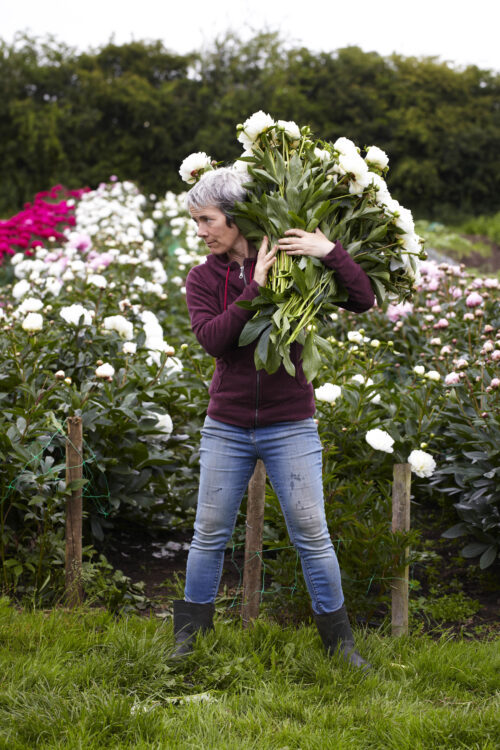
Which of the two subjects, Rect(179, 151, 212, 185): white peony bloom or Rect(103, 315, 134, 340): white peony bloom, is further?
Rect(103, 315, 134, 340): white peony bloom

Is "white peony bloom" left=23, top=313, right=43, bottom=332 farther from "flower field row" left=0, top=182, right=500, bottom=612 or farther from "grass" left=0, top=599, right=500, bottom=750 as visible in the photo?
"grass" left=0, top=599, right=500, bottom=750

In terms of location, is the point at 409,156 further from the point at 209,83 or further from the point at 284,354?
the point at 284,354

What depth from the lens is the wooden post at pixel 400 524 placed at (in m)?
2.93

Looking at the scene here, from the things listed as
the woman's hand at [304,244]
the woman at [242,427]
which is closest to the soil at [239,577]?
the woman at [242,427]

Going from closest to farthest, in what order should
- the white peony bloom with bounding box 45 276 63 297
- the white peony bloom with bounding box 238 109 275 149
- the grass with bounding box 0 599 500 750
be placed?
the grass with bounding box 0 599 500 750
the white peony bloom with bounding box 238 109 275 149
the white peony bloom with bounding box 45 276 63 297

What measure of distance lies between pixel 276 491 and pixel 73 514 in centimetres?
93

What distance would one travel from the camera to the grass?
2113 millimetres

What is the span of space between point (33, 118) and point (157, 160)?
8.74 feet

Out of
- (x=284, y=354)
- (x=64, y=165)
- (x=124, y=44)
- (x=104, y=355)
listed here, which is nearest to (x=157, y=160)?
(x=64, y=165)

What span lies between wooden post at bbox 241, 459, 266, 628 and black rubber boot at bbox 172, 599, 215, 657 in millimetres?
340

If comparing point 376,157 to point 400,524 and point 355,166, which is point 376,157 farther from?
point 400,524

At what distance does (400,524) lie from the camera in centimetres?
295

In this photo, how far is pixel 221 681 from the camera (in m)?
2.45

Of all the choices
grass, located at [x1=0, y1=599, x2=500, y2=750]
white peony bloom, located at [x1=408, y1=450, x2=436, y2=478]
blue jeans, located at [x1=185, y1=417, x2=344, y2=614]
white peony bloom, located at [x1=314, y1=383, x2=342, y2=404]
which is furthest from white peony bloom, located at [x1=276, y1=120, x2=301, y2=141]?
grass, located at [x1=0, y1=599, x2=500, y2=750]
